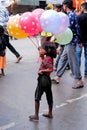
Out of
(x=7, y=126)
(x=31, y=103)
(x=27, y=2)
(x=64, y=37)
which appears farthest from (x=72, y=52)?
(x=27, y=2)

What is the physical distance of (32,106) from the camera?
281 inches

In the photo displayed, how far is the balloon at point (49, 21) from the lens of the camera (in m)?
6.49

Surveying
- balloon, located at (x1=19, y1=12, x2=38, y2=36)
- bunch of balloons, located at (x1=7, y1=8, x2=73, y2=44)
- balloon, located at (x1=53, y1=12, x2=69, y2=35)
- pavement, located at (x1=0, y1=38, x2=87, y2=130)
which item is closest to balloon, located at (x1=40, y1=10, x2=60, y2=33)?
bunch of balloons, located at (x1=7, y1=8, x2=73, y2=44)

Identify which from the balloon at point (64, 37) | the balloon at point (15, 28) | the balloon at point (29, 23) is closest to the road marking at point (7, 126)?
the balloon at point (29, 23)

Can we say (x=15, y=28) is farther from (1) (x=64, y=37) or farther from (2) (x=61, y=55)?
(2) (x=61, y=55)

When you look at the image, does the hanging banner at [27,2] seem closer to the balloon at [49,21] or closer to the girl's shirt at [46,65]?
the balloon at [49,21]

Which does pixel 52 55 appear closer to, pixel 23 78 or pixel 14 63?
pixel 23 78

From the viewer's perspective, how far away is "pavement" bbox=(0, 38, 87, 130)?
623 cm

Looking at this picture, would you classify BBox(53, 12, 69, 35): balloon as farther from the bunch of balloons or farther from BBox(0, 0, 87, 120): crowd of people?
BBox(0, 0, 87, 120): crowd of people

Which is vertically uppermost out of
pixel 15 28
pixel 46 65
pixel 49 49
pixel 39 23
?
pixel 39 23

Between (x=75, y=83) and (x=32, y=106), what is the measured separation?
191cm

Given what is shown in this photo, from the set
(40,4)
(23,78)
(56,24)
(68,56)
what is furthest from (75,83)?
(40,4)

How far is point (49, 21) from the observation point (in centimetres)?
648

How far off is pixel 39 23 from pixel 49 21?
0.97 feet
